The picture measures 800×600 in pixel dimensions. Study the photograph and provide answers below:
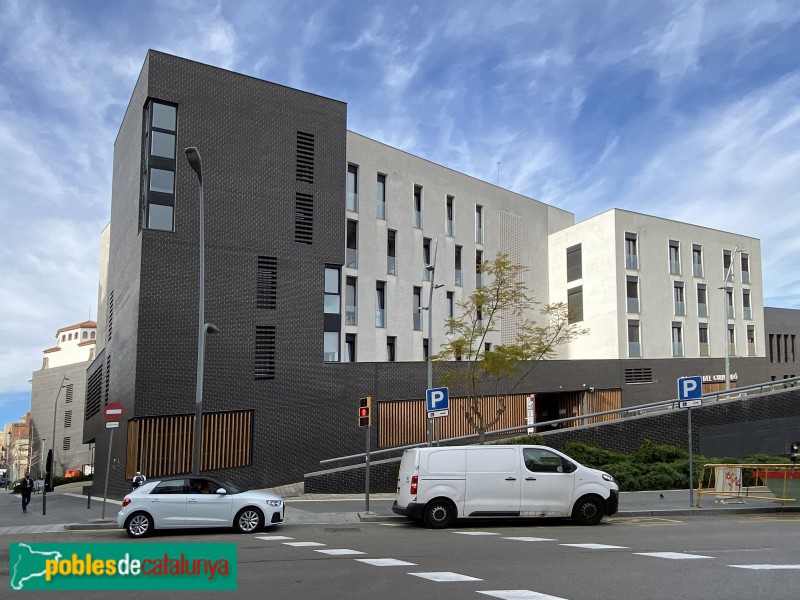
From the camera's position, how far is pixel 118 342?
1276 inches

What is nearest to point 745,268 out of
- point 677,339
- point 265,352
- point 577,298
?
point 677,339

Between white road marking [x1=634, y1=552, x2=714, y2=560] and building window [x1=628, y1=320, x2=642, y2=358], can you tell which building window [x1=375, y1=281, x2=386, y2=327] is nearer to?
building window [x1=628, y1=320, x2=642, y2=358]

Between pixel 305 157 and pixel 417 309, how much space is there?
447 inches

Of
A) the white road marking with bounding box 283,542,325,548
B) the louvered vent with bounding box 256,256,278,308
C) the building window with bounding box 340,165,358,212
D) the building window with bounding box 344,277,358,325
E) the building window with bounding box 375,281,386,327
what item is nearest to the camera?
the white road marking with bounding box 283,542,325,548

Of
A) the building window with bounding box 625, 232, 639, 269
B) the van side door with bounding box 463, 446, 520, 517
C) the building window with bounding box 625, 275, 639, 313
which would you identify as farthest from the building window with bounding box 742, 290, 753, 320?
the van side door with bounding box 463, 446, 520, 517

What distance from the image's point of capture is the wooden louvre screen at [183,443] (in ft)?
87.6

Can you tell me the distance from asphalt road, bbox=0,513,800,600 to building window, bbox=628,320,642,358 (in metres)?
30.1

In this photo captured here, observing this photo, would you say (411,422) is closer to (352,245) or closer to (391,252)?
(352,245)

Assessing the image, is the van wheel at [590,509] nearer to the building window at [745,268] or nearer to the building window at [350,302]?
the building window at [350,302]

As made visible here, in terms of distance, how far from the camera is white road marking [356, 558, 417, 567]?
10.4 m

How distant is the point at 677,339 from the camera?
4881 cm

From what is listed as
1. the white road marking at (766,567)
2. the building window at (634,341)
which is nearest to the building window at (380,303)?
the building window at (634,341)

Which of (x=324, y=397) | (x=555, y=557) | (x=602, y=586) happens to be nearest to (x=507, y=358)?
(x=324, y=397)

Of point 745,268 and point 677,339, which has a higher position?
point 745,268
